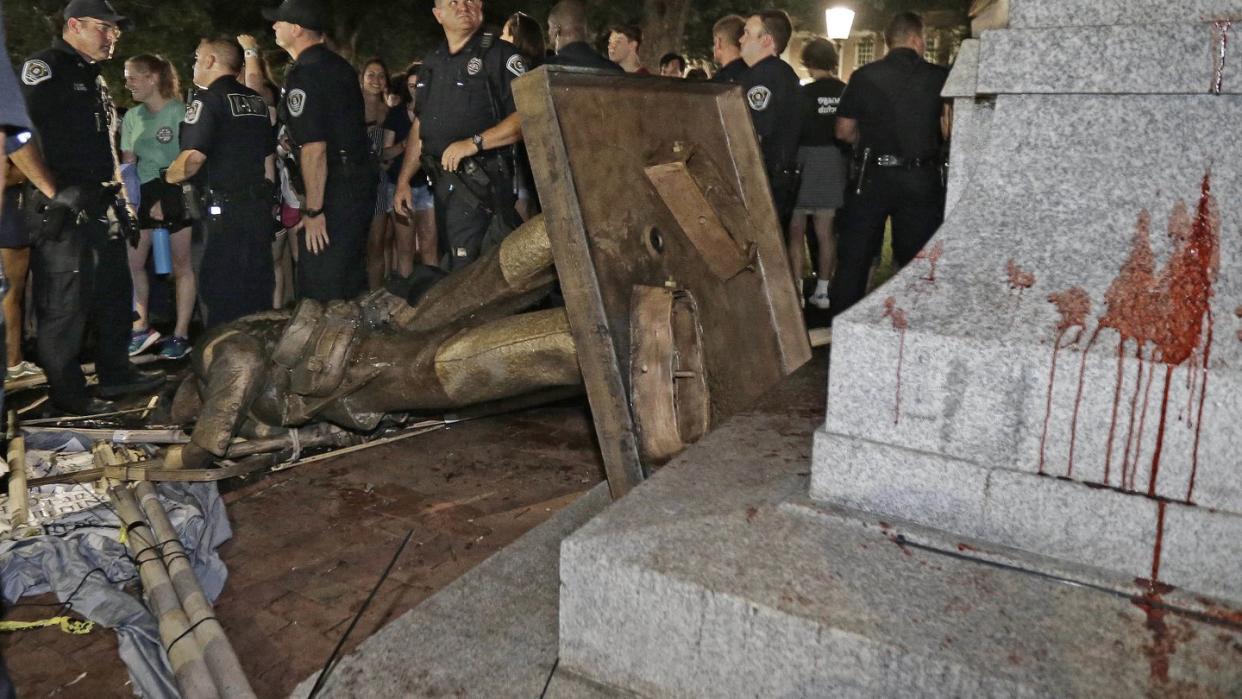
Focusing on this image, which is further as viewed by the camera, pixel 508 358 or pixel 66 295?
pixel 66 295

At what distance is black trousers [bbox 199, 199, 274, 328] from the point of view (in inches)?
227

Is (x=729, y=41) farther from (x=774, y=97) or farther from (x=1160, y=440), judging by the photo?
(x=1160, y=440)

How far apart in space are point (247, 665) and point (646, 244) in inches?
67.5

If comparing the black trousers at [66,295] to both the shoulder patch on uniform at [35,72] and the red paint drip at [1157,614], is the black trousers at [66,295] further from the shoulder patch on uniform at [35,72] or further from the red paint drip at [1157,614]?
the red paint drip at [1157,614]

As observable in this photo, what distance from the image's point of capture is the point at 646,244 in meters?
3.22

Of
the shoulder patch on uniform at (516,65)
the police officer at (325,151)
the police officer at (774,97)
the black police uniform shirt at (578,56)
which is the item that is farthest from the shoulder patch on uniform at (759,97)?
the police officer at (325,151)

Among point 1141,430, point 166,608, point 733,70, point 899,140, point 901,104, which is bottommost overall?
point 166,608

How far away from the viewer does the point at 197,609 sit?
2740 mm

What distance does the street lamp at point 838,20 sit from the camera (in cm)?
957

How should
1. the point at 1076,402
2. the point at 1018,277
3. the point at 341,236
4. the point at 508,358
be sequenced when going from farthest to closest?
the point at 341,236 < the point at 508,358 < the point at 1018,277 < the point at 1076,402

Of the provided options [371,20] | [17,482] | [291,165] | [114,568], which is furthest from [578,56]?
[371,20]

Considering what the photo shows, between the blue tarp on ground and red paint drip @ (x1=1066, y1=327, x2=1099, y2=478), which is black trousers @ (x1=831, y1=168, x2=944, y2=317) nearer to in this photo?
the blue tarp on ground

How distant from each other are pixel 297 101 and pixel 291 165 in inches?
20.5

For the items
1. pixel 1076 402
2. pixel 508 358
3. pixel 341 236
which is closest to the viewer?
pixel 1076 402
